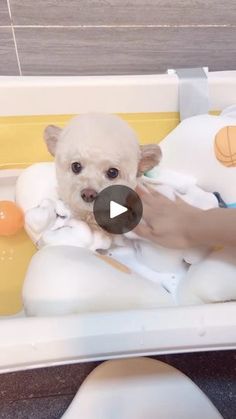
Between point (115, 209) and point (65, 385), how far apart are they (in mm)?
465

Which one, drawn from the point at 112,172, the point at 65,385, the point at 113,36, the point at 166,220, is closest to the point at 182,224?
the point at 166,220

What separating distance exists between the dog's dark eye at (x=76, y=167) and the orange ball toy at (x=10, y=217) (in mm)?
223

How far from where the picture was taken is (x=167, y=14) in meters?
1.14

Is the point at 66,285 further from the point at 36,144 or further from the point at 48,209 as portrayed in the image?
the point at 36,144

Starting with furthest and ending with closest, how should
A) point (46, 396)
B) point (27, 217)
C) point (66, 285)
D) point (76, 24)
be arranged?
point (76, 24), point (46, 396), point (27, 217), point (66, 285)

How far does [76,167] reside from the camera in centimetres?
68

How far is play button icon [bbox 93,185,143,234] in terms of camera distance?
26.4 inches

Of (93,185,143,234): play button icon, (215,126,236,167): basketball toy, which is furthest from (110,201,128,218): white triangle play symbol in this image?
(215,126,236,167): basketball toy

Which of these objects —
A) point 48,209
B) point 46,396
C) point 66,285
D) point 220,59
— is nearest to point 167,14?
point 220,59

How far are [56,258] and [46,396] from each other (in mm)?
405

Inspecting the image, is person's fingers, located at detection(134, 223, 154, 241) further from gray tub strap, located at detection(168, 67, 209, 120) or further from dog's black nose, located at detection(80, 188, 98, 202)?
gray tub strap, located at detection(168, 67, 209, 120)

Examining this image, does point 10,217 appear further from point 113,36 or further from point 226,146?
point 113,36

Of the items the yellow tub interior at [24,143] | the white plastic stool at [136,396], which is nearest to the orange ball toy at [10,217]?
the yellow tub interior at [24,143]

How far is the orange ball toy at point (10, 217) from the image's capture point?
86 centimetres
